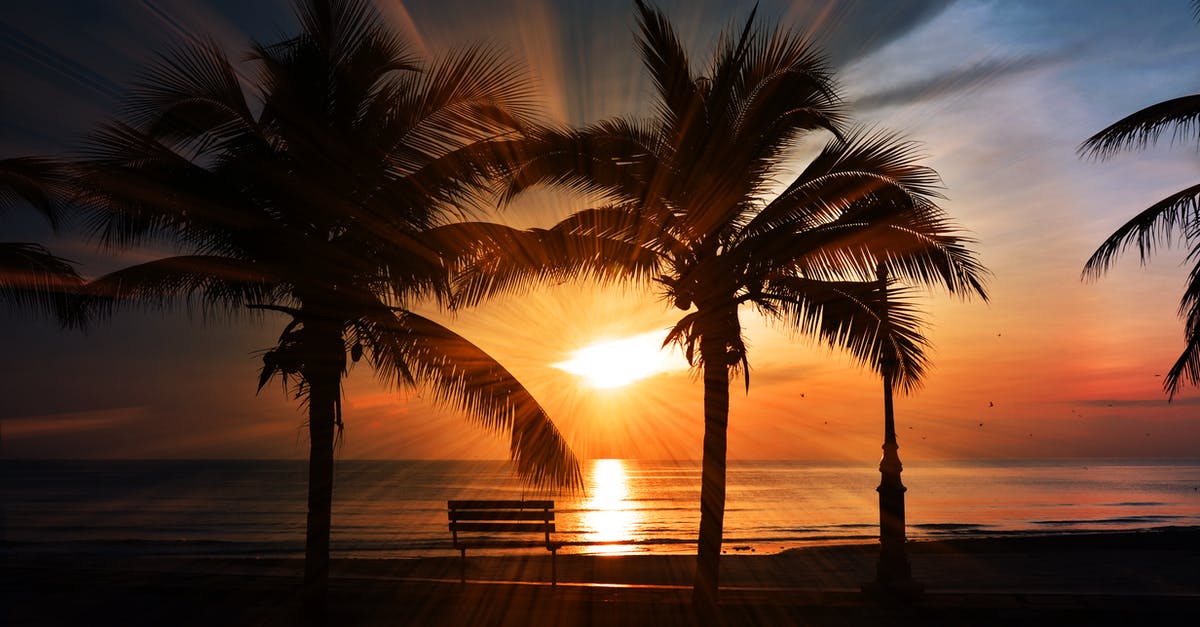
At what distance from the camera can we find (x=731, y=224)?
9.14 metres

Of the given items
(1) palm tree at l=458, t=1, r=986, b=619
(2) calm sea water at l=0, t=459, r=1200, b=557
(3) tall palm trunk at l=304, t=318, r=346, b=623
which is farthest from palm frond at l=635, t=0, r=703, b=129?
(2) calm sea water at l=0, t=459, r=1200, b=557

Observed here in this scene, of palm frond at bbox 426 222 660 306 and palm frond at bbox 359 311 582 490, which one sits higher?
palm frond at bbox 426 222 660 306

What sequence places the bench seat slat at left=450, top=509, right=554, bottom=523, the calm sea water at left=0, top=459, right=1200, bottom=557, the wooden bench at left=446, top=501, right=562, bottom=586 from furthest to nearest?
the calm sea water at left=0, top=459, right=1200, bottom=557 < the bench seat slat at left=450, top=509, right=554, bottom=523 < the wooden bench at left=446, top=501, right=562, bottom=586

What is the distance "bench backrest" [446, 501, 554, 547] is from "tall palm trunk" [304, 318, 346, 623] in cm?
296

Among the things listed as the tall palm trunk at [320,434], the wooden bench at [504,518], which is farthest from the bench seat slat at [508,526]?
the tall palm trunk at [320,434]

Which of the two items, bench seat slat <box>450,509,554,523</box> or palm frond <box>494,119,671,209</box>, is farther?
bench seat slat <box>450,509,554,523</box>

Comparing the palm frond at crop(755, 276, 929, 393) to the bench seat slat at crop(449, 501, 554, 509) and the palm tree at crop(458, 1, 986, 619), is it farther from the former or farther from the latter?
the bench seat slat at crop(449, 501, 554, 509)

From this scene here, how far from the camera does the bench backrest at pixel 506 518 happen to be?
38.0ft

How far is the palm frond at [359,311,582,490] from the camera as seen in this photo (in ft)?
28.2

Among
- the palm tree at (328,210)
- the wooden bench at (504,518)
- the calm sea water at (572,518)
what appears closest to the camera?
the palm tree at (328,210)

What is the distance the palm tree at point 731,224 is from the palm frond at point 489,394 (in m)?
1.05

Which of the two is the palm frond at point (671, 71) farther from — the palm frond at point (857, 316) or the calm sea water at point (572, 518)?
the calm sea water at point (572, 518)

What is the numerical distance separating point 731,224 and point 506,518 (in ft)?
18.4

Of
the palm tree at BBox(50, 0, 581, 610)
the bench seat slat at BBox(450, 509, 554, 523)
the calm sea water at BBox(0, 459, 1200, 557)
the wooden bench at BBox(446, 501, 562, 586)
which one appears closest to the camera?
the palm tree at BBox(50, 0, 581, 610)
